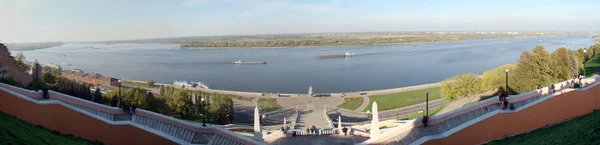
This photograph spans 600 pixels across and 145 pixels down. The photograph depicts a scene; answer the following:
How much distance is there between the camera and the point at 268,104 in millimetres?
20641

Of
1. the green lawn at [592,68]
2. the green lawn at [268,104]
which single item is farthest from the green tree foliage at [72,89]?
the green lawn at [592,68]

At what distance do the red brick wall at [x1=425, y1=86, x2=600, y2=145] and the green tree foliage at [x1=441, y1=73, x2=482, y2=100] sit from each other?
29.7 ft

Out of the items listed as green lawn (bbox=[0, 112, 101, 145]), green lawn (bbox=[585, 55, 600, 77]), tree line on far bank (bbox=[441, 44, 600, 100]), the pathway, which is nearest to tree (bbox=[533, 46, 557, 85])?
tree line on far bank (bbox=[441, 44, 600, 100])

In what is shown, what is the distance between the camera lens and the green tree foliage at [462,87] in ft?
55.2

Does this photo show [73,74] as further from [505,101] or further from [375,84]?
[505,101]

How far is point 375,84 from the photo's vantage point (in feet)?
95.4

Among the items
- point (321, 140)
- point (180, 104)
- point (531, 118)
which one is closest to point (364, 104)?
point (180, 104)

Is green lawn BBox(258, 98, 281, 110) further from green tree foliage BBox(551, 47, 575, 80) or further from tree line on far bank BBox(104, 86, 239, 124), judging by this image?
green tree foliage BBox(551, 47, 575, 80)

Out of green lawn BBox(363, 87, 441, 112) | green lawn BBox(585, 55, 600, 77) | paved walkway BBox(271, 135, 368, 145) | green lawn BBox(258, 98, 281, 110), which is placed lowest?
green lawn BBox(258, 98, 281, 110)

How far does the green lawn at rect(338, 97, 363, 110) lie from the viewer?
1935 cm

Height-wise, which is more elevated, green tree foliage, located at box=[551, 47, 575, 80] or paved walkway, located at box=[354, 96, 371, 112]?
green tree foliage, located at box=[551, 47, 575, 80]

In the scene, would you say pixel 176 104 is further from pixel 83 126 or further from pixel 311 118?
pixel 83 126

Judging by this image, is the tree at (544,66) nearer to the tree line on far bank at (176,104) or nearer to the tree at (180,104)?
the tree line on far bank at (176,104)

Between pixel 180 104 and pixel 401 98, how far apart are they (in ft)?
37.0
